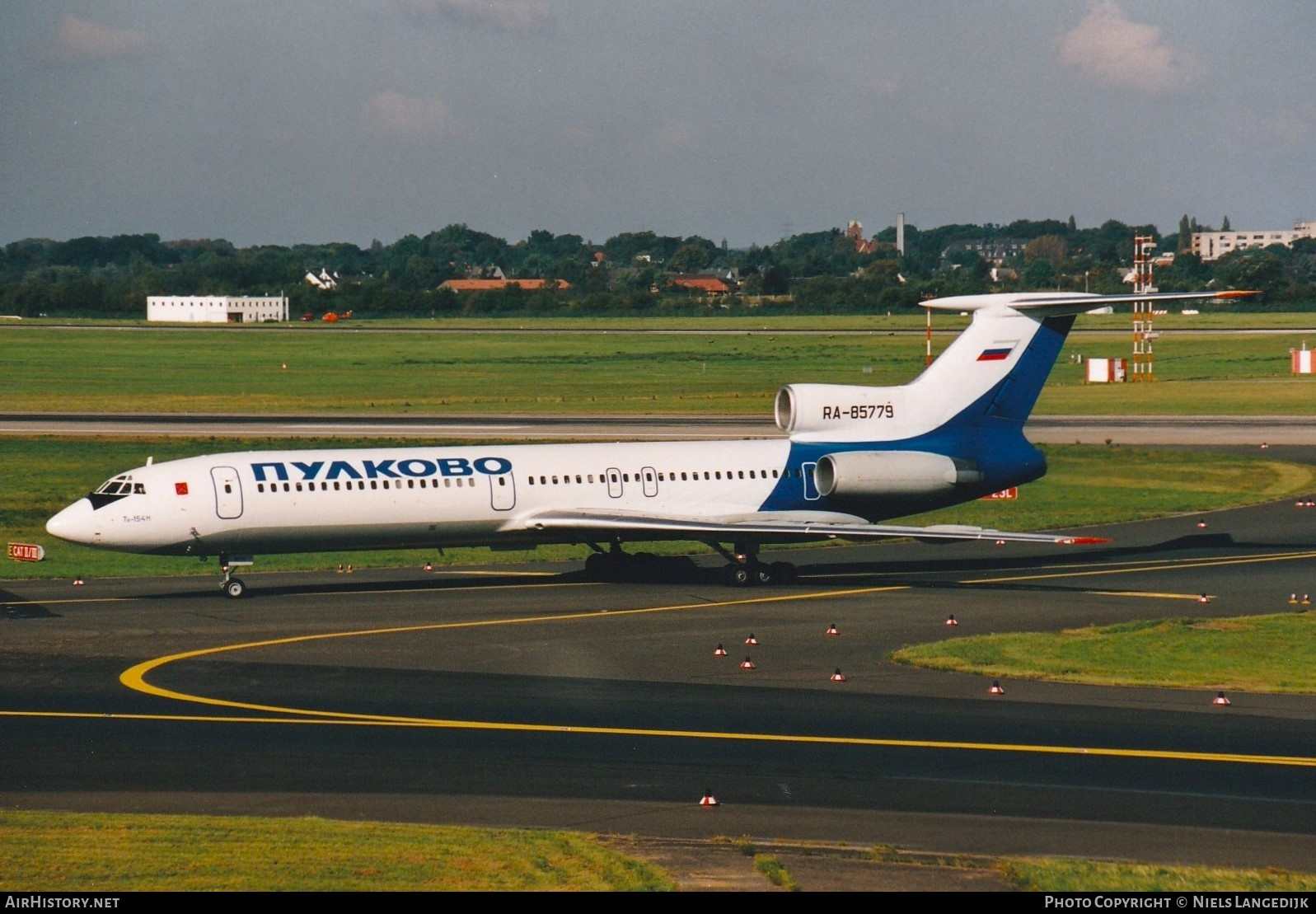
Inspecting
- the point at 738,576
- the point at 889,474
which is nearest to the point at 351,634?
the point at 738,576

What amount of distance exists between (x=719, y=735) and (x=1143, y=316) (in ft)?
307

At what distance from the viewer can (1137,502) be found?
177 ft

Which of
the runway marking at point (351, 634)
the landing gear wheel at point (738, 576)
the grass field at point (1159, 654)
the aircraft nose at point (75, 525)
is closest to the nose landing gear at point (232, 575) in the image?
the aircraft nose at point (75, 525)

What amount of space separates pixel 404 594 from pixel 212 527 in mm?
4669

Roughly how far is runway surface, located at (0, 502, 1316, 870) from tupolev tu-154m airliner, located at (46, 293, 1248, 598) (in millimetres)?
1448

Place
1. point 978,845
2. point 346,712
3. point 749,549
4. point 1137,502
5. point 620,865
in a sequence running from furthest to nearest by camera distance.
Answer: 1. point 1137,502
2. point 749,549
3. point 346,712
4. point 978,845
5. point 620,865

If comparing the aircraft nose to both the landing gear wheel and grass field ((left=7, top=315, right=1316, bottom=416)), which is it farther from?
grass field ((left=7, top=315, right=1316, bottom=416))

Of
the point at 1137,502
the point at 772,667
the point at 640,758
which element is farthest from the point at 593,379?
the point at 640,758

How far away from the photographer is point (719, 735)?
2409 cm

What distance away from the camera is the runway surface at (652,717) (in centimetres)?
1986

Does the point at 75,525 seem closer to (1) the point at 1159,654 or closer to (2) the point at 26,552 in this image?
(2) the point at 26,552

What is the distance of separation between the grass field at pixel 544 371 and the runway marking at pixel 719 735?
192 feet

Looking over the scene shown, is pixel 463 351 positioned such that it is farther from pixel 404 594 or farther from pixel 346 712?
pixel 346 712

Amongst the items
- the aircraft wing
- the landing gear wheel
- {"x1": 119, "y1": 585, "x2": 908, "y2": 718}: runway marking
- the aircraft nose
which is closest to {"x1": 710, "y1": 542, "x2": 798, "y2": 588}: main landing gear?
the landing gear wheel
